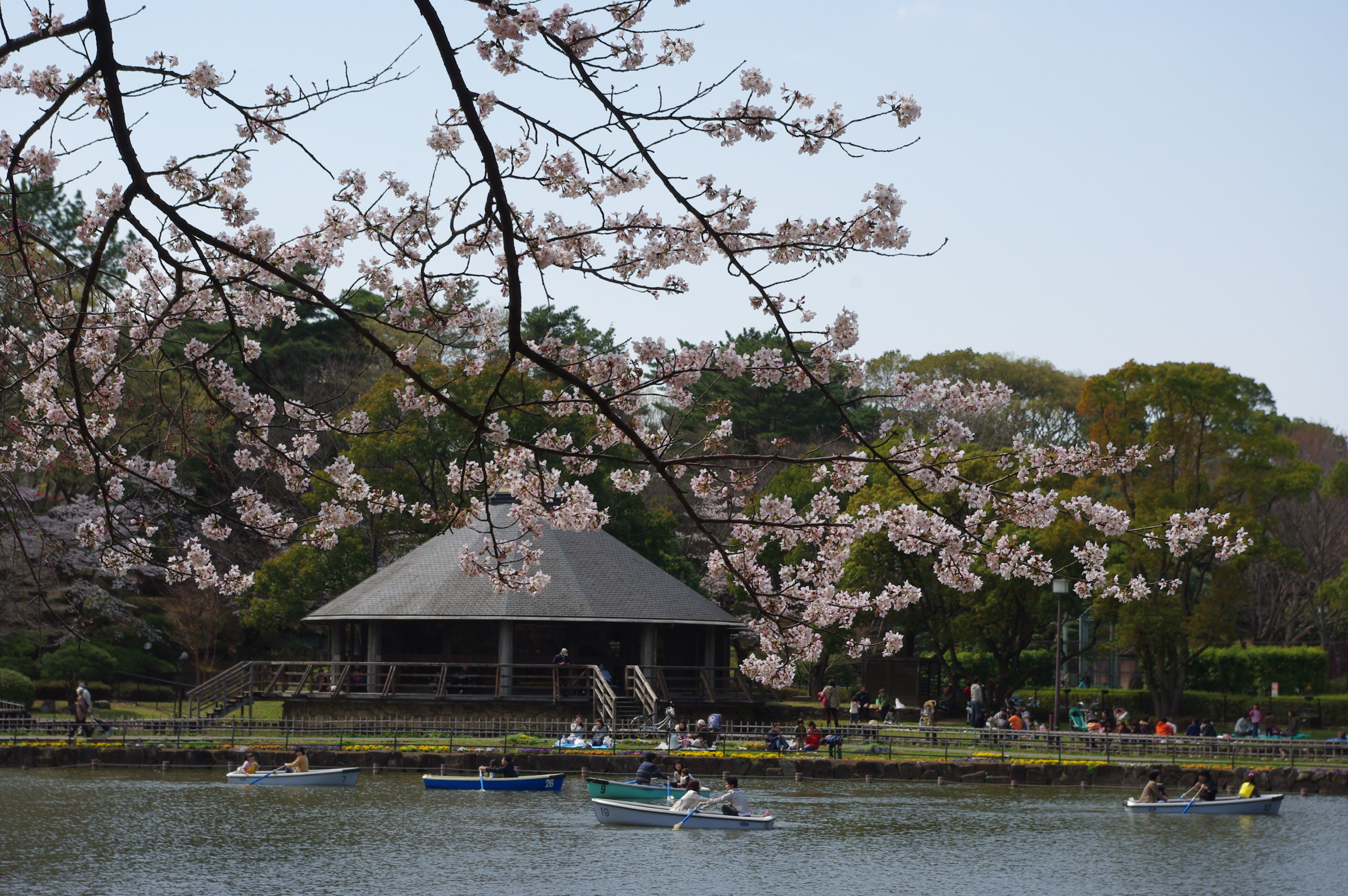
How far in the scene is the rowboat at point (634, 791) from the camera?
26.4 meters

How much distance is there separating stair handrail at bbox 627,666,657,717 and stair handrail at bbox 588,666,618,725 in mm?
703

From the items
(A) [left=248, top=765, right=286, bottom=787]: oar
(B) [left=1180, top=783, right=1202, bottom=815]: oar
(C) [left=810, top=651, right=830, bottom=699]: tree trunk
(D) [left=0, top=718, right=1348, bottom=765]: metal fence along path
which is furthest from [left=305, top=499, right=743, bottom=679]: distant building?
(B) [left=1180, top=783, right=1202, bottom=815]: oar

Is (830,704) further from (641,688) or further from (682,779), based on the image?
(682,779)

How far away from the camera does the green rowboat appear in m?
26.4

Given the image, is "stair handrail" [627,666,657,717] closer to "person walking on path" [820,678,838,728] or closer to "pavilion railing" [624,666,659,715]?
"pavilion railing" [624,666,659,715]

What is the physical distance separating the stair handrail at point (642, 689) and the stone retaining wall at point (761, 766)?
4191mm

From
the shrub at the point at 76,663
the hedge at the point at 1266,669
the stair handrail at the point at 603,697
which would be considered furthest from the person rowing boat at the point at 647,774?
the hedge at the point at 1266,669

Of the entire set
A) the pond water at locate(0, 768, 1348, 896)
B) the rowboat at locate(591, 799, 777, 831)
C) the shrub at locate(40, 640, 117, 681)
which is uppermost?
the shrub at locate(40, 640, 117, 681)

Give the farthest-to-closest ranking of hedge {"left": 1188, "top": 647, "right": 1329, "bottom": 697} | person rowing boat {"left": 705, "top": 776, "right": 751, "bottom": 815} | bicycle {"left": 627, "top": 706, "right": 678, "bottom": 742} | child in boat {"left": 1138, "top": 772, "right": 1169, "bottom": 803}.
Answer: hedge {"left": 1188, "top": 647, "right": 1329, "bottom": 697}, bicycle {"left": 627, "top": 706, "right": 678, "bottom": 742}, child in boat {"left": 1138, "top": 772, "right": 1169, "bottom": 803}, person rowing boat {"left": 705, "top": 776, "right": 751, "bottom": 815}

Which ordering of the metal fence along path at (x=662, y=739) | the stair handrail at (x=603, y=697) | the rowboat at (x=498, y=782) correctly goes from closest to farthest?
the rowboat at (x=498, y=782) → the metal fence along path at (x=662, y=739) → the stair handrail at (x=603, y=697)

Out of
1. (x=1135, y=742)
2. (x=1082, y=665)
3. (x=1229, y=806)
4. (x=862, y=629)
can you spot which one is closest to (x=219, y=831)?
(x=1229, y=806)

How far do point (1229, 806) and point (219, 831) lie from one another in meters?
20.2

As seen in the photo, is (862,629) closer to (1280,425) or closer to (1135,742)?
(1135,742)

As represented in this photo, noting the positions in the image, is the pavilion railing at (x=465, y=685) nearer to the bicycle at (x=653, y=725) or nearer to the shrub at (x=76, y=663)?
the bicycle at (x=653, y=725)
